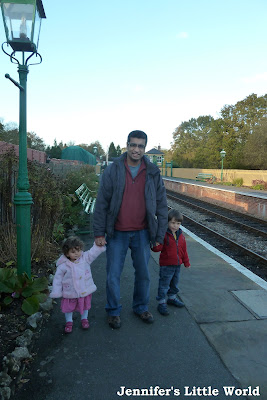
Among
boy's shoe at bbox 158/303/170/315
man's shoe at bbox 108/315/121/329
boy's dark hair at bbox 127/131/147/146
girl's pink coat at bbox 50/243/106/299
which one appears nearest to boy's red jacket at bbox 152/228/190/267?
boy's shoe at bbox 158/303/170/315

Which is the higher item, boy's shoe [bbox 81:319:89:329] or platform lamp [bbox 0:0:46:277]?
platform lamp [bbox 0:0:46:277]

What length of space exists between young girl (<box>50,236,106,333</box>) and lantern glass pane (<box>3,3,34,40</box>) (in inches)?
91.1

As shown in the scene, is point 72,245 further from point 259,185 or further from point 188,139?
point 188,139

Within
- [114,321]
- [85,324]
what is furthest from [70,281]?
[114,321]

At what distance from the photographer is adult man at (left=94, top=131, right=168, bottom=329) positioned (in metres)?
3.12

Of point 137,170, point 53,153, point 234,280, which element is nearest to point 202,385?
point 137,170

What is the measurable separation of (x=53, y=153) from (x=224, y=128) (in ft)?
92.2

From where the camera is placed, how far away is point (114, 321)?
3162mm

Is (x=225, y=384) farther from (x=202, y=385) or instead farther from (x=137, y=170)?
(x=137, y=170)

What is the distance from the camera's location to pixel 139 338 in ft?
9.70

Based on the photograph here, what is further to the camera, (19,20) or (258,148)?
(258,148)

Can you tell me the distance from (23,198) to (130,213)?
121cm

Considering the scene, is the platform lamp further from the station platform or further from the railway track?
the station platform

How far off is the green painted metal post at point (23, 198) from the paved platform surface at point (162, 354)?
0.71 meters
